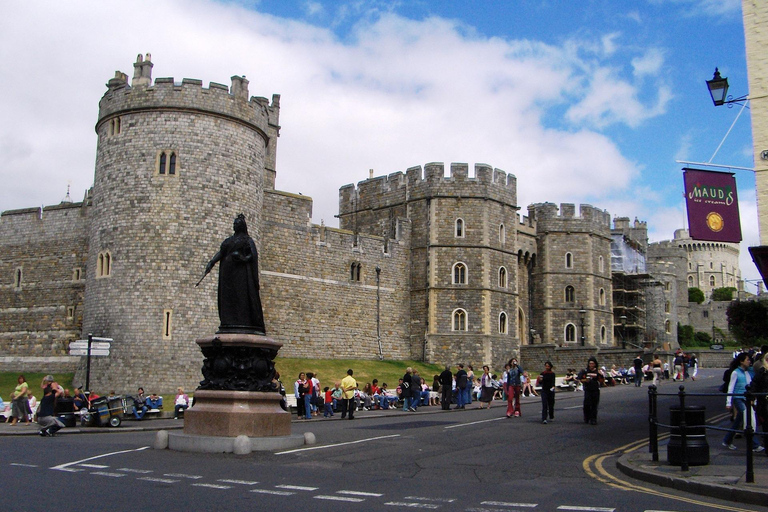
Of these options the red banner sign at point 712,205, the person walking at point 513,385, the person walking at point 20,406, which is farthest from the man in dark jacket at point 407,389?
the red banner sign at point 712,205

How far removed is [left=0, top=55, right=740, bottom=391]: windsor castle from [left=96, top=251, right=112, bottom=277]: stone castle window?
192mm

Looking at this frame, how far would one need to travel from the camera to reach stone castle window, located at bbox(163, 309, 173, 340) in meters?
27.9

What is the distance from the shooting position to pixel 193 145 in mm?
29516

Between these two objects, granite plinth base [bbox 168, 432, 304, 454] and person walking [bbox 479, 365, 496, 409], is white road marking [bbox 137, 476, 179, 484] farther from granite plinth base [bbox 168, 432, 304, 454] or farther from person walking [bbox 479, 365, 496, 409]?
person walking [bbox 479, 365, 496, 409]

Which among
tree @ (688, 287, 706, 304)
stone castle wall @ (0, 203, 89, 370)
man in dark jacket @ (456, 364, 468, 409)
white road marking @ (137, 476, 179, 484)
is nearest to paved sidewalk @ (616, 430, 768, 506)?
white road marking @ (137, 476, 179, 484)

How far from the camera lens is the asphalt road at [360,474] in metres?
8.13

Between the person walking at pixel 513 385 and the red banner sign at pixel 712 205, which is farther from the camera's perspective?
the person walking at pixel 513 385

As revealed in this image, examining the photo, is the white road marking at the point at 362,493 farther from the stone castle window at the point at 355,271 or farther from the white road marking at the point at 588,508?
the stone castle window at the point at 355,271

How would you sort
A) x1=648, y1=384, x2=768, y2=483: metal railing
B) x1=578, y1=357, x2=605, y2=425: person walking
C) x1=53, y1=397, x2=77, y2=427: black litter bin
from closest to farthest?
x1=648, y1=384, x2=768, y2=483: metal railing → x1=578, y1=357, x2=605, y2=425: person walking → x1=53, y1=397, x2=77, y2=427: black litter bin

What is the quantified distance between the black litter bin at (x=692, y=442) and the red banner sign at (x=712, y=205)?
546 centimetres

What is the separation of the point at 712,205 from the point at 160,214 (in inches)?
781

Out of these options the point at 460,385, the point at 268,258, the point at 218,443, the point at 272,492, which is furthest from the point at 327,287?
the point at 272,492

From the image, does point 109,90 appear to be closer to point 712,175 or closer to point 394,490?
point 712,175

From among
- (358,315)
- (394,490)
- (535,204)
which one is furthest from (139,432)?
(535,204)
